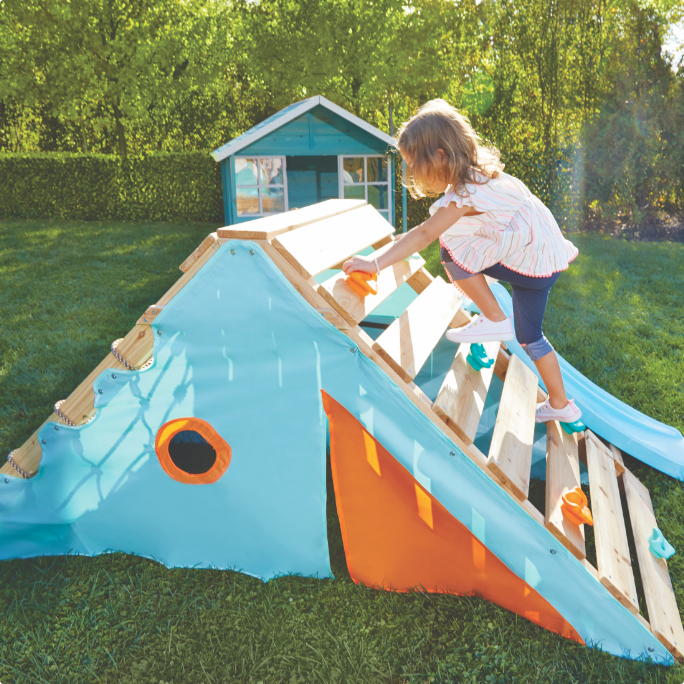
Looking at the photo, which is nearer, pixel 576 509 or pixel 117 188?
pixel 576 509

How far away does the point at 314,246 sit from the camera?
2289mm

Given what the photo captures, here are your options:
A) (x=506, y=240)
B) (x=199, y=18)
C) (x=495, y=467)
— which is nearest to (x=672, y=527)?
(x=495, y=467)

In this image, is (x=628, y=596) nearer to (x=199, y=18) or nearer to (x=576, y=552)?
(x=576, y=552)

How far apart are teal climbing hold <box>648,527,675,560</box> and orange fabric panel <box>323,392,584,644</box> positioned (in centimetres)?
68

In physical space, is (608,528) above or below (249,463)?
below

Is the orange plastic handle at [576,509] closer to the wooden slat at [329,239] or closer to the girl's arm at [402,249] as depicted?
the girl's arm at [402,249]

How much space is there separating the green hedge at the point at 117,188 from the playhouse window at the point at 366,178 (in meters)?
3.75

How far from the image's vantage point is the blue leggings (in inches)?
101

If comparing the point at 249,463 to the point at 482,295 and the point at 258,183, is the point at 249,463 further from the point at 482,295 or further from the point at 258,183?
the point at 258,183

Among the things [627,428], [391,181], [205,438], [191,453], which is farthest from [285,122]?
[205,438]

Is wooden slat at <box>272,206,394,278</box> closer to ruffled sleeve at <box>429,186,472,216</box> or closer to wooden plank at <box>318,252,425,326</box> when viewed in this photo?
wooden plank at <box>318,252,425,326</box>

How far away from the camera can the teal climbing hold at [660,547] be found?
2.38m

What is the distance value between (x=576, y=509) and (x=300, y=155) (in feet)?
39.2

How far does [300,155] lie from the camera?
13.0 m
